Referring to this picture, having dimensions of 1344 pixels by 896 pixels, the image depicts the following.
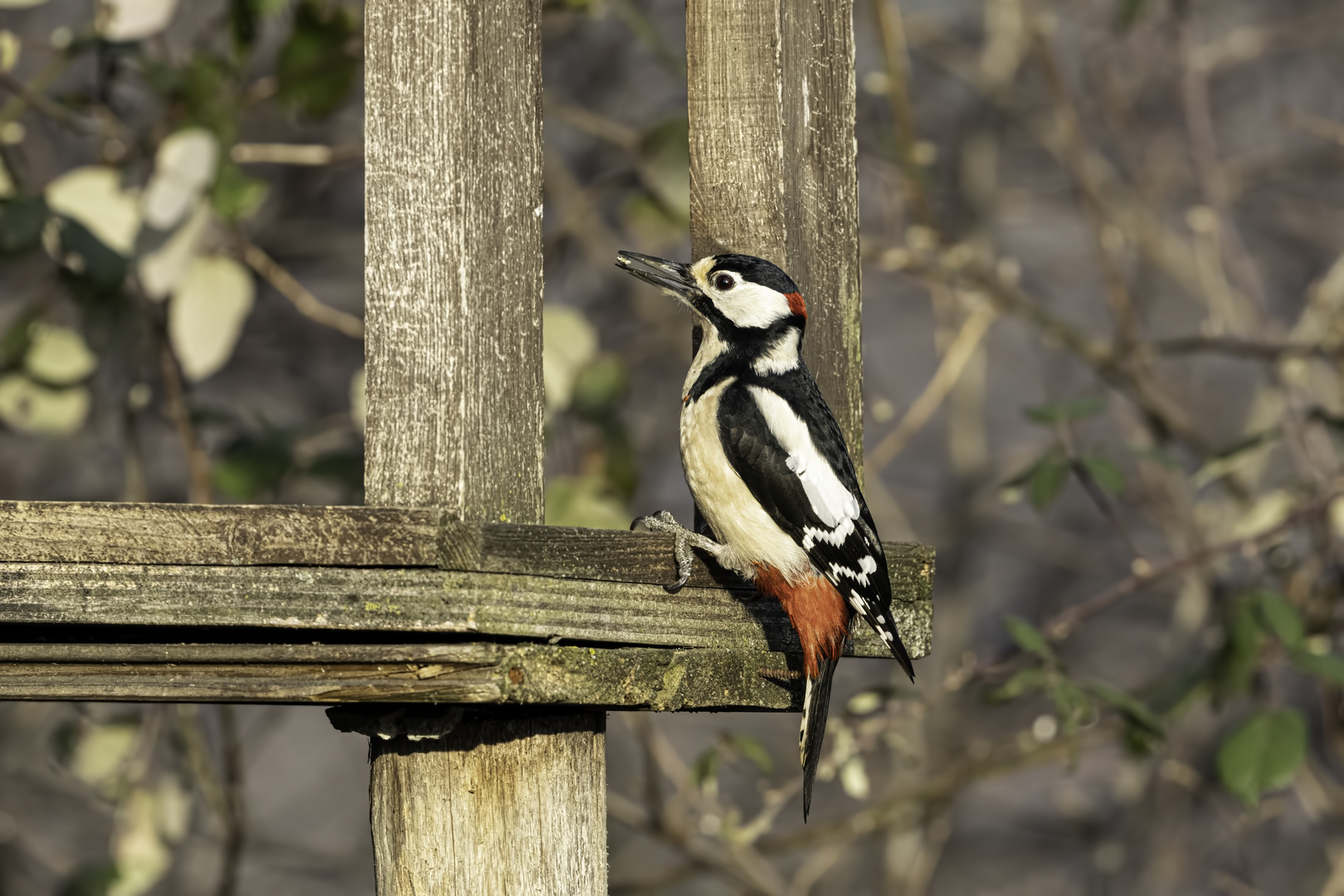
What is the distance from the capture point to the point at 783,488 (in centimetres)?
247

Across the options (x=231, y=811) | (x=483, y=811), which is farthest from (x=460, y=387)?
(x=231, y=811)

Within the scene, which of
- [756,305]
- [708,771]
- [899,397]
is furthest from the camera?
[899,397]

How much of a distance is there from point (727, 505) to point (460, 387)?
1.95 feet

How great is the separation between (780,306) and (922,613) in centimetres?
55

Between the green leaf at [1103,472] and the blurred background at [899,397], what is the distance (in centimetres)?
1

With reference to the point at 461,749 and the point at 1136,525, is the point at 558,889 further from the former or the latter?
the point at 1136,525

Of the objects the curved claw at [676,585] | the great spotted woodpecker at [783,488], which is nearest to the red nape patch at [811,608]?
the great spotted woodpecker at [783,488]

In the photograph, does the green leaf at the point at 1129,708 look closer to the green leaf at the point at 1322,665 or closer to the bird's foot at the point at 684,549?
the green leaf at the point at 1322,665

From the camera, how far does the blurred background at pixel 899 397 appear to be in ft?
11.1

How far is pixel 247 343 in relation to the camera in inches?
235

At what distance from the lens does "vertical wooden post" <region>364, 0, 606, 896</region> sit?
2.05 metres

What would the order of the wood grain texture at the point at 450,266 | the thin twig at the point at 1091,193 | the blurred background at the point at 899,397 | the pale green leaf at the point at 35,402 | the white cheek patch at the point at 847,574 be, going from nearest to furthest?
1. the wood grain texture at the point at 450,266
2. the white cheek patch at the point at 847,574
3. the blurred background at the point at 899,397
4. the pale green leaf at the point at 35,402
5. the thin twig at the point at 1091,193

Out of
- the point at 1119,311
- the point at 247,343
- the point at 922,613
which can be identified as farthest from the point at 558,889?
the point at 247,343

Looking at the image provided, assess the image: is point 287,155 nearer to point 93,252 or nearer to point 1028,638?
point 93,252
